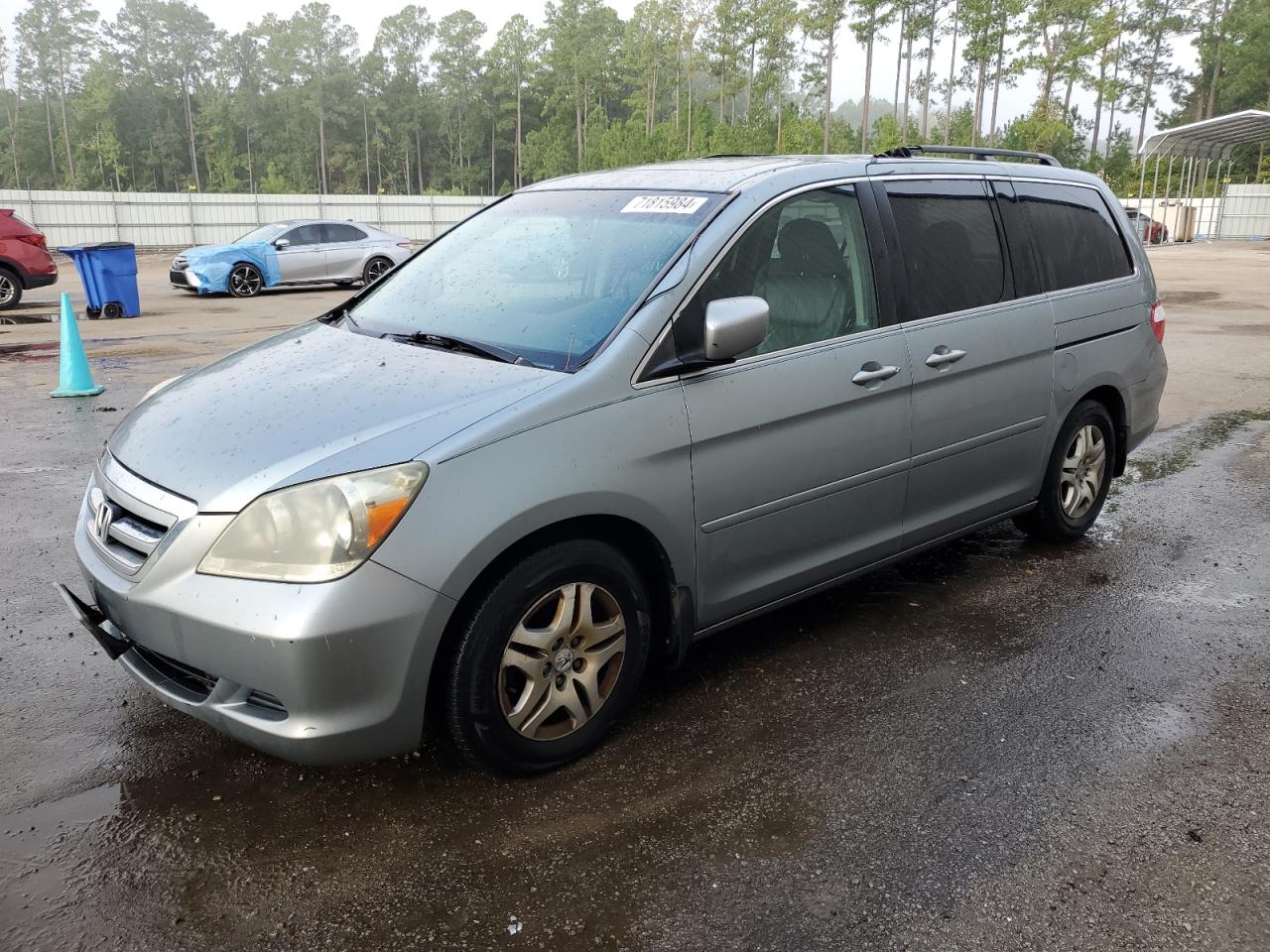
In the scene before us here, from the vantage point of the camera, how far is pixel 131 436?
10.6 ft

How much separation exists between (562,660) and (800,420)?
1.17 metres

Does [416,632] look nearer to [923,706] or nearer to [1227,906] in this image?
[923,706]

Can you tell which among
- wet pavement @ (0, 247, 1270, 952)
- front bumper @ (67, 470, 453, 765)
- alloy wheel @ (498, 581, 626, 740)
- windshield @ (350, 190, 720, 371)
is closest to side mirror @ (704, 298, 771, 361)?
windshield @ (350, 190, 720, 371)

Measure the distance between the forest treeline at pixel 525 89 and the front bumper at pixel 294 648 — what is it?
56.3 metres

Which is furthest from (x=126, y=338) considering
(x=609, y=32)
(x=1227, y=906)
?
(x=609, y=32)

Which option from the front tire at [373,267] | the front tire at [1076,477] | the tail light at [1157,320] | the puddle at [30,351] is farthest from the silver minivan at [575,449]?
the front tire at [373,267]

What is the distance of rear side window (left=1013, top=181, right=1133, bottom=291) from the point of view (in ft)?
15.3

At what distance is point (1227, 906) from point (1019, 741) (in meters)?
0.84

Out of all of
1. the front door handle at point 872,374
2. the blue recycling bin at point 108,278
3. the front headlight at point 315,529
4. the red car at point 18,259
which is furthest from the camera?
the red car at point 18,259

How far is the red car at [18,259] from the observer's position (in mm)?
15875

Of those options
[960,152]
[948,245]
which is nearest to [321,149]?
[960,152]

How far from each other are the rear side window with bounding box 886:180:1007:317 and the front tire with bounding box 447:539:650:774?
5.84 feet

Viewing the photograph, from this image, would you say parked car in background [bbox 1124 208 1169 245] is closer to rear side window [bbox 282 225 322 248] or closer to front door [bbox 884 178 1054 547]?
rear side window [bbox 282 225 322 248]

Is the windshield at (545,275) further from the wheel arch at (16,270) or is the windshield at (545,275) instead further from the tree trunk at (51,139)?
the tree trunk at (51,139)
